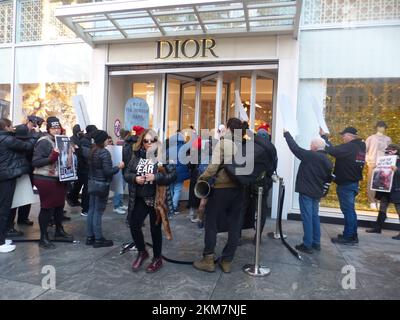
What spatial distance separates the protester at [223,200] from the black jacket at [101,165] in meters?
1.42

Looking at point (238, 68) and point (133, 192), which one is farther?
point (238, 68)

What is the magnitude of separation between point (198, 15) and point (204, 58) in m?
0.95

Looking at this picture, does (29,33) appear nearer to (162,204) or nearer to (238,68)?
(238,68)

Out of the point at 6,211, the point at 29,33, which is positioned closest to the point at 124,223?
the point at 6,211

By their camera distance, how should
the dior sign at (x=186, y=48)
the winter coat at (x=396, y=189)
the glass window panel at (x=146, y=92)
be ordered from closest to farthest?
1. the winter coat at (x=396, y=189)
2. the dior sign at (x=186, y=48)
3. the glass window panel at (x=146, y=92)

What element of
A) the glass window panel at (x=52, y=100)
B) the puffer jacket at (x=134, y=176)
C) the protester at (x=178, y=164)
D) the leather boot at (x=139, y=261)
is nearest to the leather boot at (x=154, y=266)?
the leather boot at (x=139, y=261)

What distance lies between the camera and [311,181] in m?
4.88

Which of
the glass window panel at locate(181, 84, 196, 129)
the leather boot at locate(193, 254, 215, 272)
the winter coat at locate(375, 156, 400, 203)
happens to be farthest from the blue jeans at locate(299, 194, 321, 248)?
the glass window panel at locate(181, 84, 196, 129)

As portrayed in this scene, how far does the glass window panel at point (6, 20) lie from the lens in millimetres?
9047

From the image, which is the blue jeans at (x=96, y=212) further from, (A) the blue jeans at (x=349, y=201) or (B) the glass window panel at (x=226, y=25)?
(B) the glass window panel at (x=226, y=25)

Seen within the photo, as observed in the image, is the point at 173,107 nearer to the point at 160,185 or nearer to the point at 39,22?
the point at 39,22

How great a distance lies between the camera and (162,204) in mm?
3871

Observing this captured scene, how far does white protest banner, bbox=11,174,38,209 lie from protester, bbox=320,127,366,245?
4428mm

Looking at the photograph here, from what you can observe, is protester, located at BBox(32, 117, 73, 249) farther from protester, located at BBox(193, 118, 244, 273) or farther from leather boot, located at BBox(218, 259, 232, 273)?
leather boot, located at BBox(218, 259, 232, 273)
